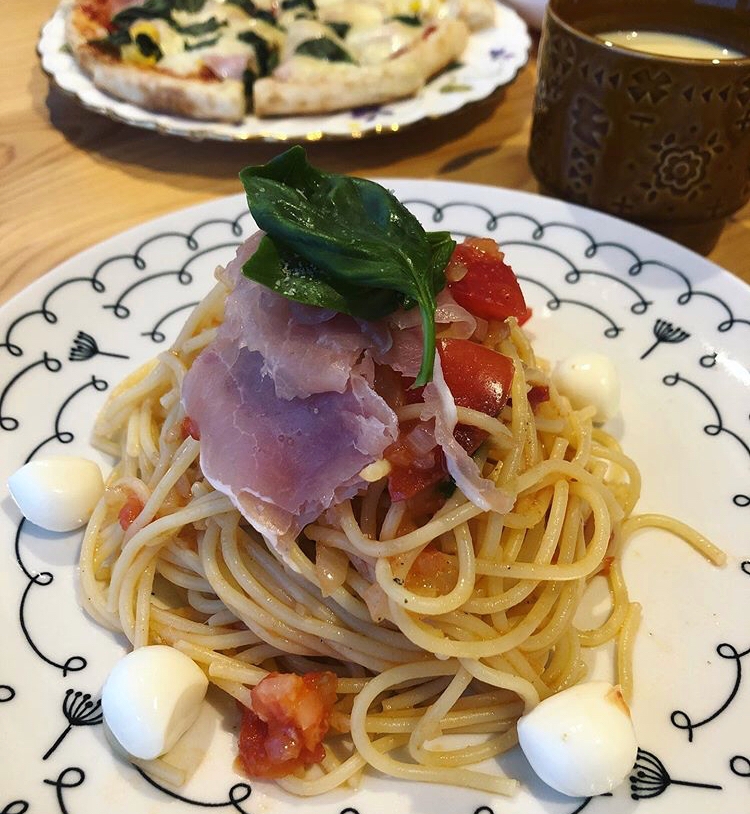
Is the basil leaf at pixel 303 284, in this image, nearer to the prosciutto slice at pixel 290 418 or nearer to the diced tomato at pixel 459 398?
the prosciutto slice at pixel 290 418

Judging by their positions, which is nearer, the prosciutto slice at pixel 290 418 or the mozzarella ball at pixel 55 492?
the prosciutto slice at pixel 290 418

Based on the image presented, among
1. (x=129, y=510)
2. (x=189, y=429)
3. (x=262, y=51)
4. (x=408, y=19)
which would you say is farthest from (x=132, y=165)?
(x=129, y=510)

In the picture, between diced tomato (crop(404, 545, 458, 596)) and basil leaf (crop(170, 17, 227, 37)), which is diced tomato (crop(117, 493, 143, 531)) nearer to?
diced tomato (crop(404, 545, 458, 596))

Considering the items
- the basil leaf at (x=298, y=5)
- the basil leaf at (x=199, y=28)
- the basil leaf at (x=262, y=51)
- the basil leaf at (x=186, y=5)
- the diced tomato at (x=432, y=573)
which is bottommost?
the diced tomato at (x=432, y=573)

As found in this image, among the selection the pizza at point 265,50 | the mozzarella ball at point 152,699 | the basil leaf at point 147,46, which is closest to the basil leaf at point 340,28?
the pizza at point 265,50

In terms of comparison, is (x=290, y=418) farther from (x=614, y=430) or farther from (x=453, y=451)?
(x=614, y=430)

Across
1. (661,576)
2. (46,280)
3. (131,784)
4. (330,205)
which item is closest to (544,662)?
(661,576)
